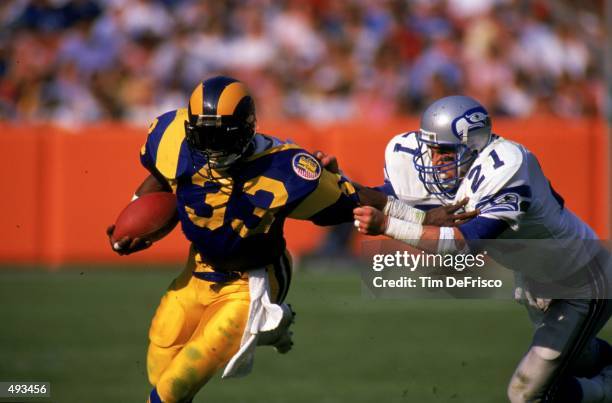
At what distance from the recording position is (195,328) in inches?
181

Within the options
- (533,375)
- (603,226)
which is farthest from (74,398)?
(603,226)

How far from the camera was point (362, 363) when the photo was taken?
690 cm

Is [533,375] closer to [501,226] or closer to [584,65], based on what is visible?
[501,226]

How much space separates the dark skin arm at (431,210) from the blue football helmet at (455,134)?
Result: 18cm

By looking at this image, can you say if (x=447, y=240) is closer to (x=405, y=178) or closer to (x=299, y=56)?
(x=405, y=178)

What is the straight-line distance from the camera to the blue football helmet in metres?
4.70

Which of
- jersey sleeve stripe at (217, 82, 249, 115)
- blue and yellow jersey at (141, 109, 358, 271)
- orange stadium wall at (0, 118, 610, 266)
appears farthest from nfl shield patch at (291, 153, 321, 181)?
orange stadium wall at (0, 118, 610, 266)

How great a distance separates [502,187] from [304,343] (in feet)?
11.1

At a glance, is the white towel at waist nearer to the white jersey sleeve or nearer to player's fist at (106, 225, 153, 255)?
player's fist at (106, 225, 153, 255)

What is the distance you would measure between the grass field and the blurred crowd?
2.07 metres

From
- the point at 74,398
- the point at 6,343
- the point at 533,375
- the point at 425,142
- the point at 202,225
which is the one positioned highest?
the point at 425,142

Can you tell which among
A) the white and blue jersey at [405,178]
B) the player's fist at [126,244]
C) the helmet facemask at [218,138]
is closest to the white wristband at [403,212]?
the white and blue jersey at [405,178]

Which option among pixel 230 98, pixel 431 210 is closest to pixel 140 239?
pixel 230 98

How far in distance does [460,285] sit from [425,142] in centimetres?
67
